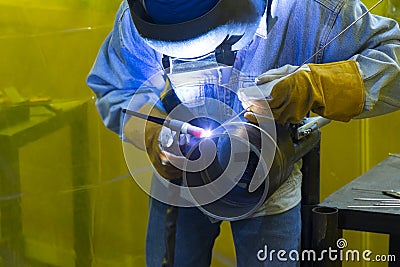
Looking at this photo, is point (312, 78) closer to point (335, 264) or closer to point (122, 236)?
point (335, 264)

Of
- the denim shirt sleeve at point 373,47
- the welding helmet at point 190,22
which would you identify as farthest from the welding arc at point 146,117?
the denim shirt sleeve at point 373,47

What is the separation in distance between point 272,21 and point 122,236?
2.91 ft

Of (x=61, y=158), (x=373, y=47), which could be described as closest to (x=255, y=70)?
(x=373, y=47)

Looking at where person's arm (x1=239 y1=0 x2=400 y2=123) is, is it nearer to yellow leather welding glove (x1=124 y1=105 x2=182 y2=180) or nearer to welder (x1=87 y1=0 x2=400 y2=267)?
welder (x1=87 y1=0 x2=400 y2=267)

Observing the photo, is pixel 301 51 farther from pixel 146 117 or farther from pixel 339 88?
pixel 146 117

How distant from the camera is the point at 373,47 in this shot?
1081 millimetres

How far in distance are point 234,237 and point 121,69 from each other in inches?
14.9

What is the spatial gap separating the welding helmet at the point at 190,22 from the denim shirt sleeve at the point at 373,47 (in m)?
0.21

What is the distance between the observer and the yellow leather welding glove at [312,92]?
3.11ft

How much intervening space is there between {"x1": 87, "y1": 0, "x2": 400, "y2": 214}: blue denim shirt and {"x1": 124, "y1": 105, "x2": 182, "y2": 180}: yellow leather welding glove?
9cm

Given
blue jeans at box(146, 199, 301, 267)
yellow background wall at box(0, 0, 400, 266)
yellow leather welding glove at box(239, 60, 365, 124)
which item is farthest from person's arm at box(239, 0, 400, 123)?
yellow background wall at box(0, 0, 400, 266)

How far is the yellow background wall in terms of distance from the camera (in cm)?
152

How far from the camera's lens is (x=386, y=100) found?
107 cm

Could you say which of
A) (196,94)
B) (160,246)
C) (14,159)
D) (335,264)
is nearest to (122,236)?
(14,159)
